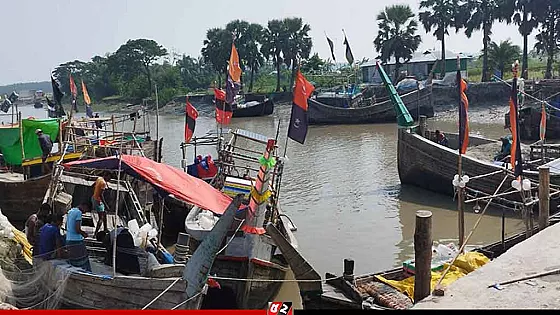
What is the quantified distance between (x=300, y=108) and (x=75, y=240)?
4.08 m

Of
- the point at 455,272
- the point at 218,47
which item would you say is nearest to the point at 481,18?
the point at 218,47

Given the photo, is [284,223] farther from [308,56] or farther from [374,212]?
[308,56]

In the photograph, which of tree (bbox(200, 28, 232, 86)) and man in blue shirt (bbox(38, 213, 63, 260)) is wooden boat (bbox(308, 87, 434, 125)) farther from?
man in blue shirt (bbox(38, 213, 63, 260))

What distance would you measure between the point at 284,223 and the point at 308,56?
43.2m

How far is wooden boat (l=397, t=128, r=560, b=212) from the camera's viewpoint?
1357cm

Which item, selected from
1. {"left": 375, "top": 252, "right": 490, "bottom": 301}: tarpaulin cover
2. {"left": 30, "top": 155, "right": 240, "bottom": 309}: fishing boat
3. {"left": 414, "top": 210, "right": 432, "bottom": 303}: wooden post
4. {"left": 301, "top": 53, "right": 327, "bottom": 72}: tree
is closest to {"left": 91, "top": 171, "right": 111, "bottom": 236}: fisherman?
{"left": 30, "top": 155, "right": 240, "bottom": 309}: fishing boat

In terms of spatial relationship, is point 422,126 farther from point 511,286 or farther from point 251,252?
point 511,286

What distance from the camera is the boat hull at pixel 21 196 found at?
1385 centimetres

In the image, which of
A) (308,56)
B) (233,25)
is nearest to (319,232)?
(308,56)

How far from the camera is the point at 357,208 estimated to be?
51.6ft

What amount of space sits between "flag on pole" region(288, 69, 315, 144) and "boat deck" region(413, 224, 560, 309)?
3.86 m

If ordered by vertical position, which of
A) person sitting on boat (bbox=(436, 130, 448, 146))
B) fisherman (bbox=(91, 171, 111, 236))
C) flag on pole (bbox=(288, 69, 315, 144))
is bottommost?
fisherman (bbox=(91, 171, 111, 236))

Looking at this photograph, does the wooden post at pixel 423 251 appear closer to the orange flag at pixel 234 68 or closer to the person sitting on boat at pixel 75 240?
the person sitting on boat at pixel 75 240

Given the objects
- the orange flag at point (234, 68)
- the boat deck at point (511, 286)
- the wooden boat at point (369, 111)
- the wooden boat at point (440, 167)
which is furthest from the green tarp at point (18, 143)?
the wooden boat at point (369, 111)
